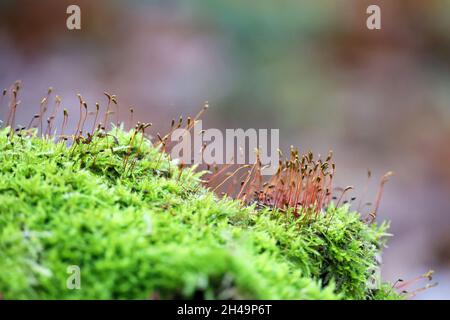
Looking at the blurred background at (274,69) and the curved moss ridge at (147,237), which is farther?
the blurred background at (274,69)

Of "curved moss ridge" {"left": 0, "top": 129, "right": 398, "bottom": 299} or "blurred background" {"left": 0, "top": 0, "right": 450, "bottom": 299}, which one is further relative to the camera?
"blurred background" {"left": 0, "top": 0, "right": 450, "bottom": 299}

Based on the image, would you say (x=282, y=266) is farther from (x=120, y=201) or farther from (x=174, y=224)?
(x=120, y=201)

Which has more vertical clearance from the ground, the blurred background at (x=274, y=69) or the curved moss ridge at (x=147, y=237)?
the blurred background at (x=274, y=69)

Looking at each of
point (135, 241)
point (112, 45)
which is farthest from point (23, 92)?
point (135, 241)

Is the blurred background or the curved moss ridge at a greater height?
the blurred background
